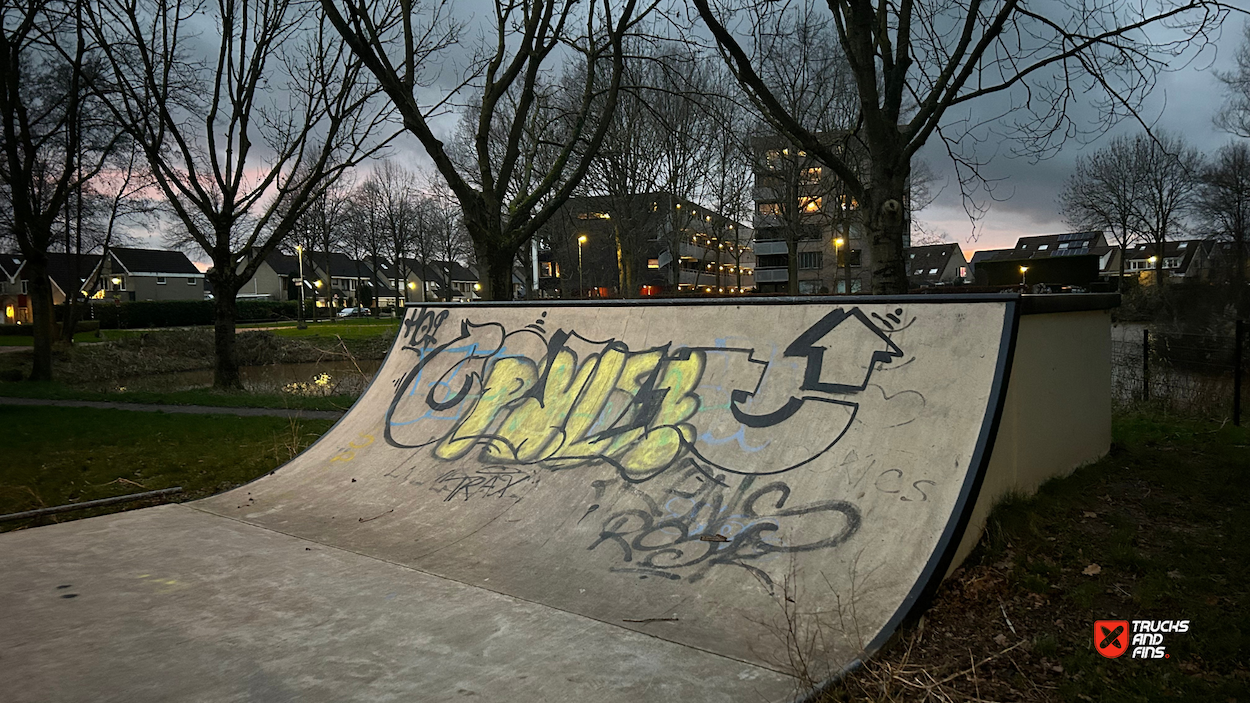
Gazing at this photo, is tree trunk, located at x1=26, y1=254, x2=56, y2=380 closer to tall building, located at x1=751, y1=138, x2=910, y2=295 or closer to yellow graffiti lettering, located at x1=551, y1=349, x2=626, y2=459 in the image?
tall building, located at x1=751, y1=138, x2=910, y2=295

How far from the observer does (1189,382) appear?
35.7 ft

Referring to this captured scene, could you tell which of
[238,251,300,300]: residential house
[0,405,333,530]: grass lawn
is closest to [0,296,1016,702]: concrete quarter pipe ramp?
[0,405,333,530]: grass lawn

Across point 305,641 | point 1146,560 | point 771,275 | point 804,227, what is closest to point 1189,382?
point 1146,560

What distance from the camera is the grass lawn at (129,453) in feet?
21.4

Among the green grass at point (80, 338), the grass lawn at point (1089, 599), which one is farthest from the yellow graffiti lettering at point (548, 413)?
the green grass at point (80, 338)

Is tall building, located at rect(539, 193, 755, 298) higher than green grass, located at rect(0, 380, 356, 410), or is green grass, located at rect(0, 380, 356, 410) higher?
tall building, located at rect(539, 193, 755, 298)

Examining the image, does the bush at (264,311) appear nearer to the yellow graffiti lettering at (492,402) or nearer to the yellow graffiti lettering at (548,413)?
the yellow graffiti lettering at (492,402)

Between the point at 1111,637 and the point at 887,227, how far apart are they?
5.29 metres

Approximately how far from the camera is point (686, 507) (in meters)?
4.27

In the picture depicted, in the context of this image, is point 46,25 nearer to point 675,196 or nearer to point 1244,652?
point 675,196

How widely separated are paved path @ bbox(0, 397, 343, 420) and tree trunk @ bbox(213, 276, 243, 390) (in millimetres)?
2694

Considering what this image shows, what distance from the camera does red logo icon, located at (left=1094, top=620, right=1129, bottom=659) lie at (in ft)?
9.43

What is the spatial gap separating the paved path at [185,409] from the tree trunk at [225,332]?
269cm

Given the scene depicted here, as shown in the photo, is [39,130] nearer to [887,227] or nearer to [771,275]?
[887,227]
